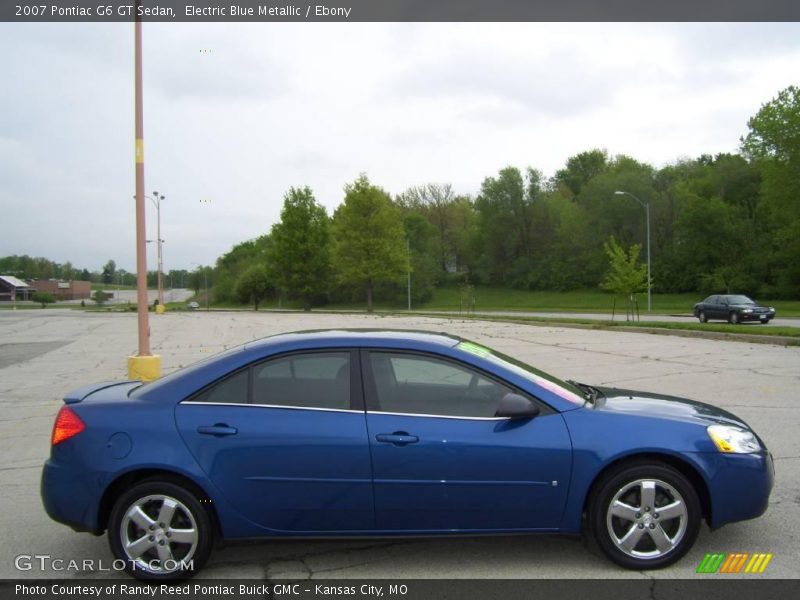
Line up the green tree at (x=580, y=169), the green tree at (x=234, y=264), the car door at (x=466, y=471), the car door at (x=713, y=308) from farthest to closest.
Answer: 1. the green tree at (x=580, y=169)
2. the green tree at (x=234, y=264)
3. the car door at (x=713, y=308)
4. the car door at (x=466, y=471)

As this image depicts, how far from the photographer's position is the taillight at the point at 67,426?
398 centimetres

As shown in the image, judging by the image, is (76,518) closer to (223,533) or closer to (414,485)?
(223,533)

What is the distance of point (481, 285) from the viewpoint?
8662 centimetres

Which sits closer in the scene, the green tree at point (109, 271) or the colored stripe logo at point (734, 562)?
the colored stripe logo at point (734, 562)

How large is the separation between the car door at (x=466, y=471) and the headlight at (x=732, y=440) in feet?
3.15

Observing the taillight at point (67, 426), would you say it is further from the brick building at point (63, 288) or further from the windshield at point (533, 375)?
the brick building at point (63, 288)

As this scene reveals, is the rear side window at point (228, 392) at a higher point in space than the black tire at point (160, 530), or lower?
higher

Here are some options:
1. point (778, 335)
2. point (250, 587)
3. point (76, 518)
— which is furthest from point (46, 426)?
point (778, 335)

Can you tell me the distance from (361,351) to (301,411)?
517 millimetres

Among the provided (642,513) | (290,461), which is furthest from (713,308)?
(290,461)

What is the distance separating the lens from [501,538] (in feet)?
14.6

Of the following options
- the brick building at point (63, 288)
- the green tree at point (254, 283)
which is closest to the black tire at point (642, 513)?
the green tree at point (254, 283)

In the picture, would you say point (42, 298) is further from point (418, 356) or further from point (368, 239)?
point (418, 356)

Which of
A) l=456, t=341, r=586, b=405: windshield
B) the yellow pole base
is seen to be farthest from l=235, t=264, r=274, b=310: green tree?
l=456, t=341, r=586, b=405: windshield
